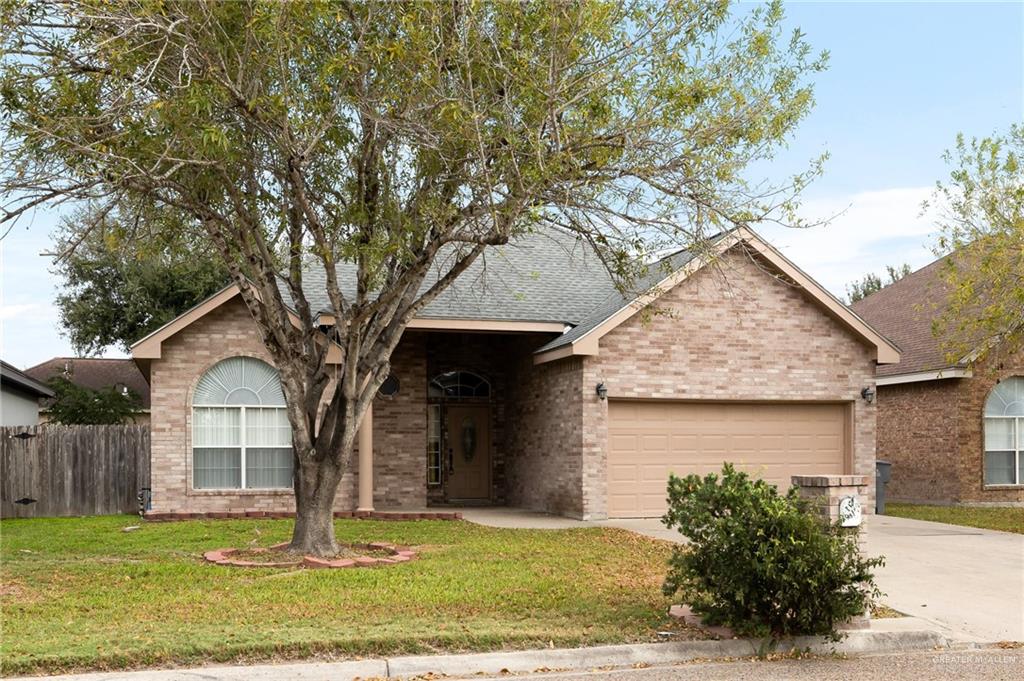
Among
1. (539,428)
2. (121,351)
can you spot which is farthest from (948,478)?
(121,351)

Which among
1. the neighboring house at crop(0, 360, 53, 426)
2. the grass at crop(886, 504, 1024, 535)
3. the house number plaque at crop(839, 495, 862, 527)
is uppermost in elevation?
the neighboring house at crop(0, 360, 53, 426)

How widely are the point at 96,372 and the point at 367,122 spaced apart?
3288 cm

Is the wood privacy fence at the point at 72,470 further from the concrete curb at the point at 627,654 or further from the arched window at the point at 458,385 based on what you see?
the concrete curb at the point at 627,654

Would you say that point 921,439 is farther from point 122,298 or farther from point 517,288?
point 122,298

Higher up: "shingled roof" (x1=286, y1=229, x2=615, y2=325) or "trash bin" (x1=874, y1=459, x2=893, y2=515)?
"shingled roof" (x1=286, y1=229, x2=615, y2=325)

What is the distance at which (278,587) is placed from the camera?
→ 10.9 metres

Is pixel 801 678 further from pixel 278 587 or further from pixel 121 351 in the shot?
pixel 121 351

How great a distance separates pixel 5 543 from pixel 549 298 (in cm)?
1080

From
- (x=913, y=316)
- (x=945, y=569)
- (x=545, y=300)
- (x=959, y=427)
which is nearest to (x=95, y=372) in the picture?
(x=545, y=300)

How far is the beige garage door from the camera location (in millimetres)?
19719

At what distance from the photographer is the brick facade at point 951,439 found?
23516 millimetres

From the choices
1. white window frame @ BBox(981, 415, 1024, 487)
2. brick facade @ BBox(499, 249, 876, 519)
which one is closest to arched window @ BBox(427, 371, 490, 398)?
brick facade @ BBox(499, 249, 876, 519)

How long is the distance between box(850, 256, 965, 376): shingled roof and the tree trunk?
14830 millimetres

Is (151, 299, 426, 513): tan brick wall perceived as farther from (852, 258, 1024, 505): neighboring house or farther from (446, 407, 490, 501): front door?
(852, 258, 1024, 505): neighboring house
